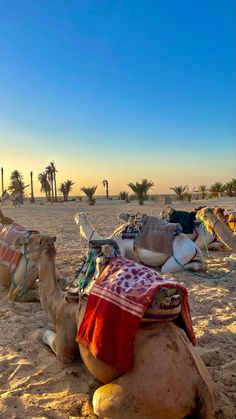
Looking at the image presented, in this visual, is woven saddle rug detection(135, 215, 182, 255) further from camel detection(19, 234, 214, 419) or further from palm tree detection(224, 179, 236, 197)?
palm tree detection(224, 179, 236, 197)

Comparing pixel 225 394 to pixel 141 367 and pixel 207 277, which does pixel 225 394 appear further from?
pixel 207 277

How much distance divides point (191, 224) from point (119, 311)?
5.39 m

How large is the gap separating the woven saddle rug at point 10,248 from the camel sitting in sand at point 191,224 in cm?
300

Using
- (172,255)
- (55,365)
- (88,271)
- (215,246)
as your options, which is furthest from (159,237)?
(55,365)

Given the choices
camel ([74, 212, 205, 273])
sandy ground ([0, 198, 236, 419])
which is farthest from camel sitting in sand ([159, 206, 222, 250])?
sandy ground ([0, 198, 236, 419])

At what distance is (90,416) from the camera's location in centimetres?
271

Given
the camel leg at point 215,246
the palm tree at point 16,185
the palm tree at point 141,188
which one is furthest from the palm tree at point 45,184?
the camel leg at point 215,246

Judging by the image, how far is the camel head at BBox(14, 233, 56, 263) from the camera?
393cm

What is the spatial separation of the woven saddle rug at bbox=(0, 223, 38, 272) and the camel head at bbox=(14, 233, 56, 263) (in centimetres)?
103

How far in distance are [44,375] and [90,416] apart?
688 millimetres

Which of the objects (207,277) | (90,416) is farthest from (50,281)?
(207,277)

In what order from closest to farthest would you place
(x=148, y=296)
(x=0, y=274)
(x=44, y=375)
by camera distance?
(x=148, y=296) → (x=44, y=375) → (x=0, y=274)

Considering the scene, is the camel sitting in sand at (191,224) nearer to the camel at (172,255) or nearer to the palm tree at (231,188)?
the camel at (172,255)

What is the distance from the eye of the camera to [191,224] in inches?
310
